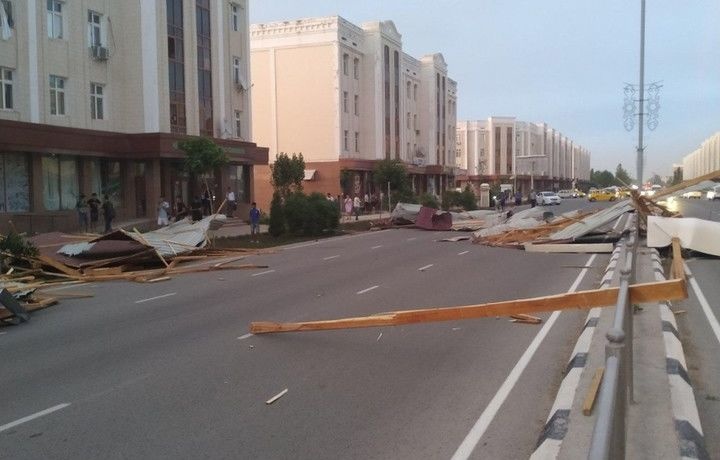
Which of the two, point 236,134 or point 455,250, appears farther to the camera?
point 236,134

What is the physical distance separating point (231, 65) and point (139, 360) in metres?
36.4

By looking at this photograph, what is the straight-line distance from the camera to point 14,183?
96.2 ft

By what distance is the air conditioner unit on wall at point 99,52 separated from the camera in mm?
32969

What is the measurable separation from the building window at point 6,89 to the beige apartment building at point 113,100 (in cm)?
5

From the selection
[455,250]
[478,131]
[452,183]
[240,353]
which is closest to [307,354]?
[240,353]

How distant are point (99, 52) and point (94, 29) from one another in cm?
126

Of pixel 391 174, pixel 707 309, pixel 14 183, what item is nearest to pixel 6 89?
pixel 14 183

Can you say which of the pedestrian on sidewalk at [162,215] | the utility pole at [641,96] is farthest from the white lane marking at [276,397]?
the utility pole at [641,96]

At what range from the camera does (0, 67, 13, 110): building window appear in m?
28.3

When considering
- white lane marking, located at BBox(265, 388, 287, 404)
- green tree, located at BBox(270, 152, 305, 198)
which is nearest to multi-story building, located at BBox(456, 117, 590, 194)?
green tree, located at BBox(270, 152, 305, 198)

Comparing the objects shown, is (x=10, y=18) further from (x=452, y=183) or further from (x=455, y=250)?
(x=452, y=183)

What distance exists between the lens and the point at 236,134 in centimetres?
4353

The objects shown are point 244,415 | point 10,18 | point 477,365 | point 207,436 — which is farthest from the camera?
point 10,18

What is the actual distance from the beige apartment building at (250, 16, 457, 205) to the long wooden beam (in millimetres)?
47539
